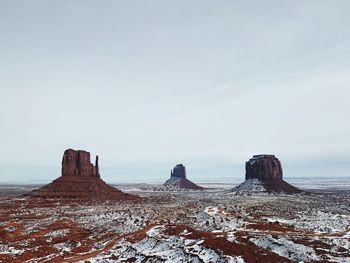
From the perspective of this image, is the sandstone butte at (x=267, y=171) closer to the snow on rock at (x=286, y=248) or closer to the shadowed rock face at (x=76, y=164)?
the shadowed rock face at (x=76, y=164)

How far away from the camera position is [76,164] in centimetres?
12544

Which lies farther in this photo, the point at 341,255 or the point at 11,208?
the point at 11,208

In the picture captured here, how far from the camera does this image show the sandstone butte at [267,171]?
153 meters

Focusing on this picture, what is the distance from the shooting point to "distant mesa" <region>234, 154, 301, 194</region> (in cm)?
14950

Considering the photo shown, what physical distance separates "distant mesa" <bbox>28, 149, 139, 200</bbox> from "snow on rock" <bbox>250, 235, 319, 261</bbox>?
265 ft

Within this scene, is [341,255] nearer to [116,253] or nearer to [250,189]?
[116,253]

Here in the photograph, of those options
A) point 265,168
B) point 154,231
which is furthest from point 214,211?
point 265,168

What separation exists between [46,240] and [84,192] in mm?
68616

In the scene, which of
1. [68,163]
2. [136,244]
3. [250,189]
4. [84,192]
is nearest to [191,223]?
[136,244]

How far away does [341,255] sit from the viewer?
30.4m

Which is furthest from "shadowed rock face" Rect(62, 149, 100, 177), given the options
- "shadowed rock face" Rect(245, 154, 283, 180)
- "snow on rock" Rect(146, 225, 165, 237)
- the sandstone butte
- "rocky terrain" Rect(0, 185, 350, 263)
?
"snow on rock" Rect(146, 225, 165, 237)

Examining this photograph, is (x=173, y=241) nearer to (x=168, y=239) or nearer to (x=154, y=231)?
(x=168, y=239)

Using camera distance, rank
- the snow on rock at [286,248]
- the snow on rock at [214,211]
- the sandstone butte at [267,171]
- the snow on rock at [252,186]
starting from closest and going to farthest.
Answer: the snow on rock at [286,248] → the snow on rock at [214,211] → the snow on rock at [252,186] → the sandstone butte at [267,171]

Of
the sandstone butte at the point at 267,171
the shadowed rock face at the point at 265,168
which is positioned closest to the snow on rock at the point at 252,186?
the sandstone butte at the point at 267,171
